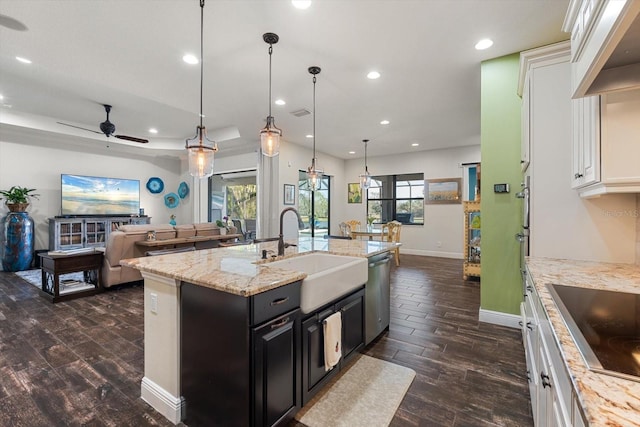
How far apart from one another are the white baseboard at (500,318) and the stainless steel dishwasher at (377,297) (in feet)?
3.65

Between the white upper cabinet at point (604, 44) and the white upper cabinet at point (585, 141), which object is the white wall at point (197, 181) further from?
the white upper cabinet at point (604, 44)

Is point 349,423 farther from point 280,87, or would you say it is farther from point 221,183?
point 221,183

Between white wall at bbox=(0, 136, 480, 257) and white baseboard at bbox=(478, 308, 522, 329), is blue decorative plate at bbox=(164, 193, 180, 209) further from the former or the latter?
white baseboard at bbox=(478, 308, 522, 329)

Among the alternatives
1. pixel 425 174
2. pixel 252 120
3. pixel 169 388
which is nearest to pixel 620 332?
pixel 169 388

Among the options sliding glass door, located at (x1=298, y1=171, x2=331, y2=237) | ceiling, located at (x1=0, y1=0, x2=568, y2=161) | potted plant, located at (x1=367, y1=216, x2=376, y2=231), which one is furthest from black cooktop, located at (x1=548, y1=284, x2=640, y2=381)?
sliding glass door, located at (x1=298, y1=171, x2=331, y2=237)

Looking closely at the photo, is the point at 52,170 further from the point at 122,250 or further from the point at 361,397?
the point at 361,397

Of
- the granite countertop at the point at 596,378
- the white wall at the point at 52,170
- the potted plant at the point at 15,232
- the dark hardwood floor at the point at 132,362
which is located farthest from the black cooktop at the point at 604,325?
the white wall at the point at 52,170

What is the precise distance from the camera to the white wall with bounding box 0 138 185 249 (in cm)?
576

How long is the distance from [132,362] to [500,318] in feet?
11.7

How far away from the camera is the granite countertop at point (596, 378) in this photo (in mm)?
543

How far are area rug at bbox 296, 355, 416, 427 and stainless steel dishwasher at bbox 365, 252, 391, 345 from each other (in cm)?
35

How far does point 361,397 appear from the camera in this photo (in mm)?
1905

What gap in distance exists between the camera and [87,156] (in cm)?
679

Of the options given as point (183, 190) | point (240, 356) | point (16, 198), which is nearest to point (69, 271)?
point (16, 198)
